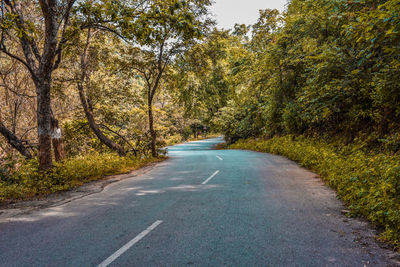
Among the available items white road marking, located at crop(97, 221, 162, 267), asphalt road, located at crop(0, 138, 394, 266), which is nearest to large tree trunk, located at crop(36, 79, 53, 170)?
asphalt road, located at crop(0, 138, 394, 266)

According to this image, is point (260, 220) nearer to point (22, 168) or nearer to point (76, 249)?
point (76, 249)

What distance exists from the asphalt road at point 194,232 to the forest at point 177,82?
0.86 meters

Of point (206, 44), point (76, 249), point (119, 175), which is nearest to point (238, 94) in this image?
point (206, 44)

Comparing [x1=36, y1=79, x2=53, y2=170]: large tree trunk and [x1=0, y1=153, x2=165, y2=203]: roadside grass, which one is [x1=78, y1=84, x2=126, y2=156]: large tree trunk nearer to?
[x1=0, y1=153, x2=165, y2=203]: roadside grass

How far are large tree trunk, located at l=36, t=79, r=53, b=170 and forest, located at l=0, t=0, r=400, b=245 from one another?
0.03 metres

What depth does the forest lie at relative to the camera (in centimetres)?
736

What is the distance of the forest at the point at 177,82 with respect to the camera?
7.36 metres

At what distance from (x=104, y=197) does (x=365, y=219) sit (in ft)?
20.7

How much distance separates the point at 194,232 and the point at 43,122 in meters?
6.76

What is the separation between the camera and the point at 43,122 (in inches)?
339

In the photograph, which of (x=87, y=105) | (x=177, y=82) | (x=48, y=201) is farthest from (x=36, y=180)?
(x=177, y=82)

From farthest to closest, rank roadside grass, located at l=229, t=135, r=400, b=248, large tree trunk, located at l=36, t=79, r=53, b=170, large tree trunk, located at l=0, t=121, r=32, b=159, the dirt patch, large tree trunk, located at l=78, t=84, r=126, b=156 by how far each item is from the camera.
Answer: large tree trunk, located at l=78, t=84, r=126, b=156, large tree trunk, located at l=0, t=121, r=32, b=159, large tree trunk, located at l=36, t=79, r=53, b=170, the dirt patch, roadside grass, located at l=229, t=135, r=400, b=248

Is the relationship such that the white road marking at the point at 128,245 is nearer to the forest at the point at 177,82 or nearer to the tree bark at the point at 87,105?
the forest at the point at 177,82

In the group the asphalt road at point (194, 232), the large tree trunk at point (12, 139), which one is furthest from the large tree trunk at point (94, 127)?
the asphalt road at point (194, 232)
